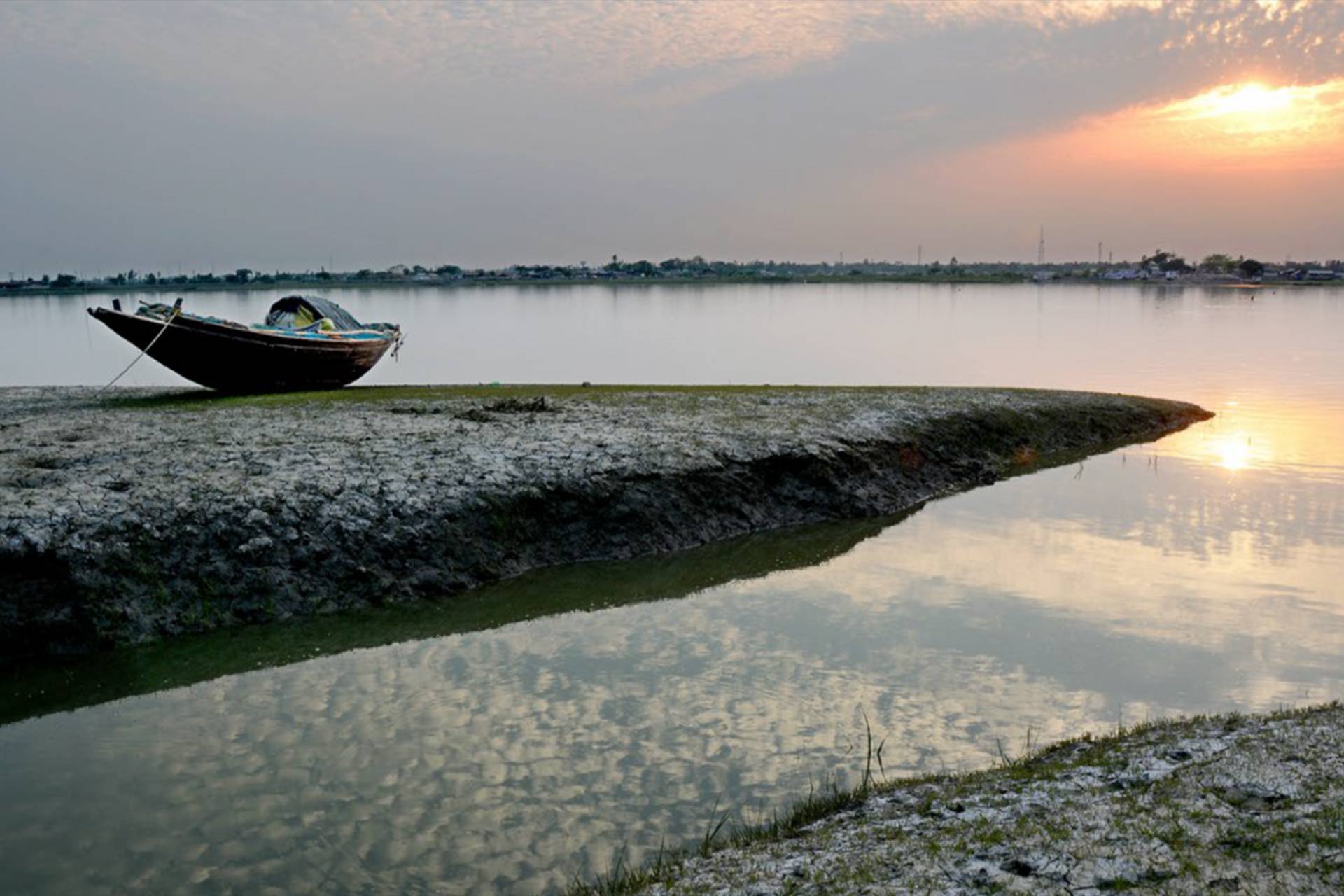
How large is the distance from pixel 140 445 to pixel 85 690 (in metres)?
5.89

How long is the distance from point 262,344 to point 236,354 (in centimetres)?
56

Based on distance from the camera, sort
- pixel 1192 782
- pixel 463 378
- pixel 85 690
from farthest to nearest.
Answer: pixel 463 378 < pixel 85 690 < pixel 1192 782

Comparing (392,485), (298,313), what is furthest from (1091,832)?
(298,313)

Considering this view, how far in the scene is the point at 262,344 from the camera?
72.8 feet

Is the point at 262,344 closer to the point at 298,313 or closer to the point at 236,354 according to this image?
the point at 236,354

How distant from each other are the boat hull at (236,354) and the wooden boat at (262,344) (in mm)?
16

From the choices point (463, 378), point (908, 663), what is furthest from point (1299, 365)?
point (908, 663)

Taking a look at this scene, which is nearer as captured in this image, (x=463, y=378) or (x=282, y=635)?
(x=282, y=635)

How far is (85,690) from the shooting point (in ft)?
33.2

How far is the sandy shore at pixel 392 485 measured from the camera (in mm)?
11633

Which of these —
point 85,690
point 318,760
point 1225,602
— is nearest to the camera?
point 318,760

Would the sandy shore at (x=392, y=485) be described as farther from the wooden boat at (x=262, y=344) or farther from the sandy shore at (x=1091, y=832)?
the sandy shore at (x=1091, y=832)

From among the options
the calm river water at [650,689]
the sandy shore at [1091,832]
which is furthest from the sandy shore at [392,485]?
the sandy shore at [1091,832]

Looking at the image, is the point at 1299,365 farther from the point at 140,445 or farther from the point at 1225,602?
the point at 140,445
